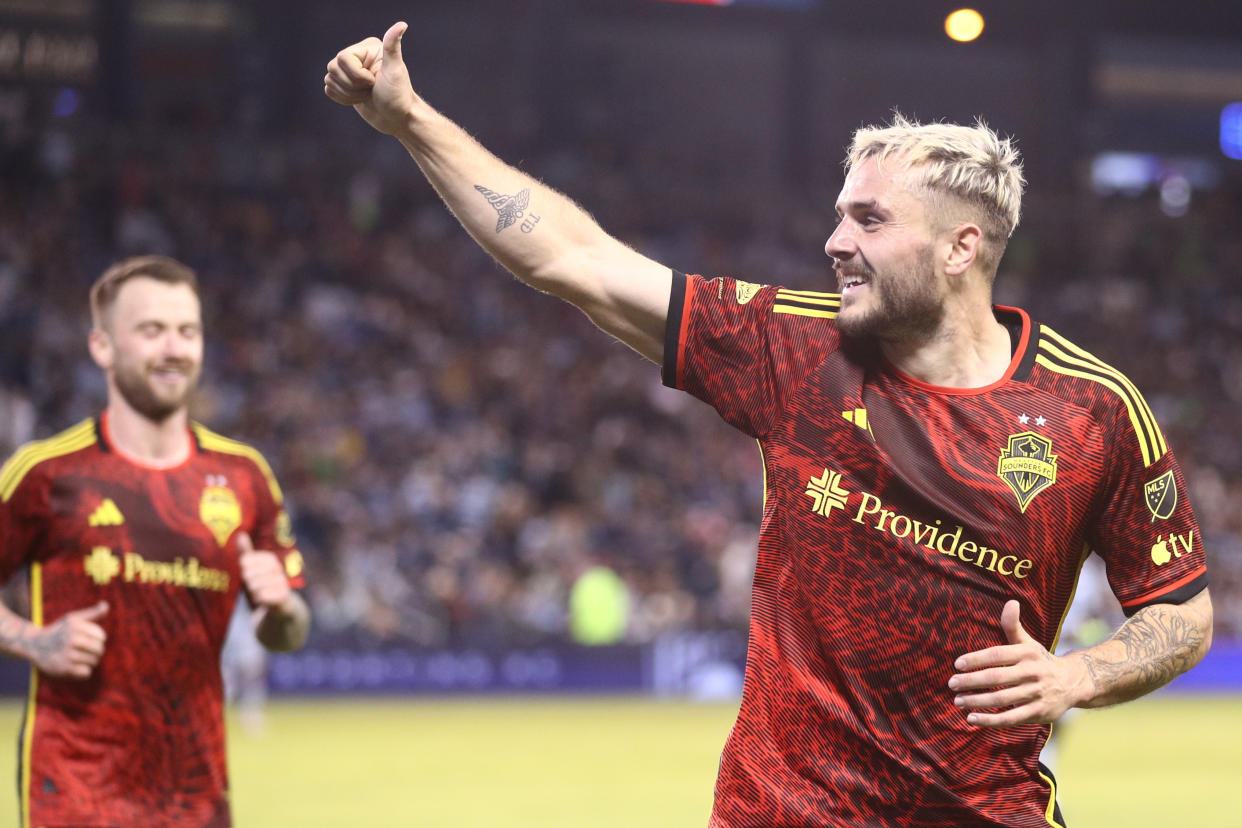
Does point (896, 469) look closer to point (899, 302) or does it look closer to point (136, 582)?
point (899, 302)

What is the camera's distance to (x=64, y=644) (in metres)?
5.07

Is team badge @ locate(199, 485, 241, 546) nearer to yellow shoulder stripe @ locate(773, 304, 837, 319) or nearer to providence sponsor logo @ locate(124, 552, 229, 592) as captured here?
providence sponsor logo @ locate(124, 552, 229, 592)

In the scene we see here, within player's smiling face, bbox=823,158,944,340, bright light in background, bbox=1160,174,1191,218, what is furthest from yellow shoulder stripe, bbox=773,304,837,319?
bright light in background, bbox=1160,174,1191,218

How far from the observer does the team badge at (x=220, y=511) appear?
18.4ft

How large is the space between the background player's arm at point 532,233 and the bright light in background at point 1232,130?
33.2 metres

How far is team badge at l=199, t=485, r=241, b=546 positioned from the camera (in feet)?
18.4

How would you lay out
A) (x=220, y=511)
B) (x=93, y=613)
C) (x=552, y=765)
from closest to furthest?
(x=93, y=613) → (x=220, y=511) → (x=552, y=765)

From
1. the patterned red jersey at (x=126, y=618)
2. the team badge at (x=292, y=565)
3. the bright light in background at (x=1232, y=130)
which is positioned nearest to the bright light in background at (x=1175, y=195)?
the bright light in background at (x=1232, y=130)

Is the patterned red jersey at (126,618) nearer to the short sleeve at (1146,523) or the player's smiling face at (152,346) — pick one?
the player's smiling face at (152,346)

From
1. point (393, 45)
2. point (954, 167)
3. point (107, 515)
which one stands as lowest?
point (107, 515)

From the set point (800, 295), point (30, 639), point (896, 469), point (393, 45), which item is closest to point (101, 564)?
point (30, 639)

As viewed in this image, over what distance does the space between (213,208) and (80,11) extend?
5.65 m

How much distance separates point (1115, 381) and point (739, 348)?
0.96 m

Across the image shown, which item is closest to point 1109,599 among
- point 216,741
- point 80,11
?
point 216,741
